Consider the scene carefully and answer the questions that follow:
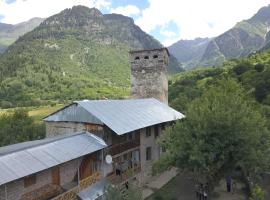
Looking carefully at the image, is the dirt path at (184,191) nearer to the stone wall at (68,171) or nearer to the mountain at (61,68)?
the stone wall at (68,171)

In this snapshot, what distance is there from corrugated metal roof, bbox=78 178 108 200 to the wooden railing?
238 millimetres

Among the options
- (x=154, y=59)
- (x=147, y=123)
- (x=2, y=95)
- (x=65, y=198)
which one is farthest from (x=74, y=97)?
(x=65, y=198)

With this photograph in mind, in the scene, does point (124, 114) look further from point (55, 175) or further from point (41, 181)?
point (41, 181)

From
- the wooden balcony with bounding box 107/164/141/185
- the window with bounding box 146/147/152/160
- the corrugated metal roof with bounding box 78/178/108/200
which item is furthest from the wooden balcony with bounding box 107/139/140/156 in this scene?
the corrugated metal roof with bounding box 78/178/108/200

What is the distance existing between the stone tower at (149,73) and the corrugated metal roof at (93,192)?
68.0 ft

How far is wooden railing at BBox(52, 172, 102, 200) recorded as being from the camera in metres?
19.4

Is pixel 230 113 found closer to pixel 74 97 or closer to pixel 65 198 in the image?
pixel 65 198

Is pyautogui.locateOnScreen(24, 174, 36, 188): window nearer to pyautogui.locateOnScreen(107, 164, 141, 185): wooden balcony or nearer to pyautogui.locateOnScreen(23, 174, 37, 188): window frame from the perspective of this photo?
pyautogui.locateOnScreen(23, 174, 37, 188): window frame

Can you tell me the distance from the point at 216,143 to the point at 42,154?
11.1m

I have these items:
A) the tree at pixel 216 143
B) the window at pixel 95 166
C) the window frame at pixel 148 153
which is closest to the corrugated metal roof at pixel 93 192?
the window at pixel 95 166

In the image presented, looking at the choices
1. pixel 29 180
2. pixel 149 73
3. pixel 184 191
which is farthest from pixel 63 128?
pixel 149 73

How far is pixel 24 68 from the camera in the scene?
141m

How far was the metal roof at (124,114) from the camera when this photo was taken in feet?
81.1

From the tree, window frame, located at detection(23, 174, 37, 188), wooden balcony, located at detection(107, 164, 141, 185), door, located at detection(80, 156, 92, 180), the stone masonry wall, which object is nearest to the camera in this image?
the stone masonry wall
